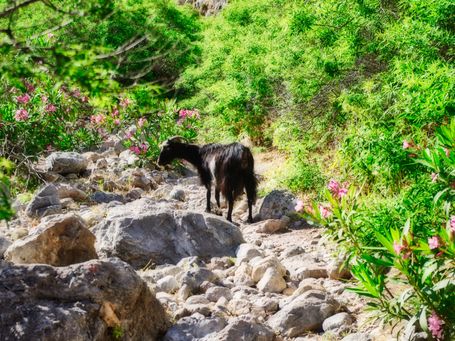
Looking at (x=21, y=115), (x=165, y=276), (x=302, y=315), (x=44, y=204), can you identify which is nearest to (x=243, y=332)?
(x=302, y=315)

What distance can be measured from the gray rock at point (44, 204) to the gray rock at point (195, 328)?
13.2 feet

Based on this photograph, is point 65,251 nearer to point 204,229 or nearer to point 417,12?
point 204,229

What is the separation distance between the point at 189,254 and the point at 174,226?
42cm

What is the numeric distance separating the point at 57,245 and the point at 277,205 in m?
3.83

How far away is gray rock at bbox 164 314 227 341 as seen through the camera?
12.7ft

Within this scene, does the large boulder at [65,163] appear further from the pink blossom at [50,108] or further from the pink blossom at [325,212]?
the pink blossom at [325,212]

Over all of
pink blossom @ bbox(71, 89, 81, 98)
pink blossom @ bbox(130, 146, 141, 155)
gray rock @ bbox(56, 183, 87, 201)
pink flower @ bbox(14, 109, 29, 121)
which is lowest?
gray rock @ bbox(56, 183, 87, 201)

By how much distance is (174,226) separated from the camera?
6.28 m

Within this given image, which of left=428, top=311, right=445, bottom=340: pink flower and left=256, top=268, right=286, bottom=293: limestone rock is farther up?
left=428, top=311, right=445, bottom=340: pink flower

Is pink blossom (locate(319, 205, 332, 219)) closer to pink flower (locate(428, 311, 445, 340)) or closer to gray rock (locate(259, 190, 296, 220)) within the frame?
pink flower (locate(428, 311, 445, 340))

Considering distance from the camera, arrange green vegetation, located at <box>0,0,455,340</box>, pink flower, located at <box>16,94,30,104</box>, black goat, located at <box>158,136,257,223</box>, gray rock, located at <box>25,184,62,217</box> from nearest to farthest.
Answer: green vegetation, located at <box>0,0,455,340</box>
gray rock, located at <box>25,184,62,217</box>
black goat, located at <box>158,136,257,223</box>
pink flower, located at <box>16,94,30,104</box>

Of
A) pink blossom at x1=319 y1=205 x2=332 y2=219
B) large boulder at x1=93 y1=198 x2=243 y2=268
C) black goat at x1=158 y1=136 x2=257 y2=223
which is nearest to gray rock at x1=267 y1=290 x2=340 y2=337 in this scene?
pink blossom at x1=319 y1=205 x2=332 y2=219

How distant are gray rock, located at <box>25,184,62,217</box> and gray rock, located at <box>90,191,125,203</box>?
2.62 feet

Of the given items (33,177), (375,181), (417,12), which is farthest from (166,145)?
(417,12)
